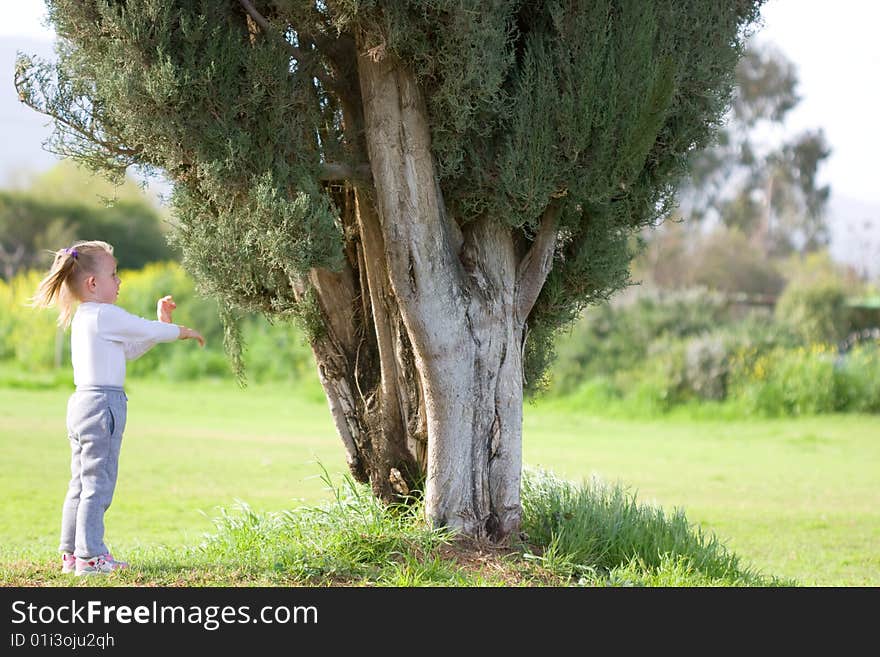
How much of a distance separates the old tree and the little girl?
630 millimetres

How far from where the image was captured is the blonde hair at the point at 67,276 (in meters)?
4.58

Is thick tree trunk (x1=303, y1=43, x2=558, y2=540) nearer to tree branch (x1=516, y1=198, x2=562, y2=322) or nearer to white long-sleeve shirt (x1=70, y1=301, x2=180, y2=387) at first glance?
tree branch (x1=516, y1=198, x2=562, y2=322)

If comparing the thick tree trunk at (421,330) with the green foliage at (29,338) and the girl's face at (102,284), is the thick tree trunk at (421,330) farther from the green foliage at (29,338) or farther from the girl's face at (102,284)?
the green foliage at (29,338)

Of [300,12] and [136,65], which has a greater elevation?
[300,12]

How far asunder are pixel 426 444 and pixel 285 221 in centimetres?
166

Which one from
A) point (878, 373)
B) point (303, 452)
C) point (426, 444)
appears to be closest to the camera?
point (426, 444)

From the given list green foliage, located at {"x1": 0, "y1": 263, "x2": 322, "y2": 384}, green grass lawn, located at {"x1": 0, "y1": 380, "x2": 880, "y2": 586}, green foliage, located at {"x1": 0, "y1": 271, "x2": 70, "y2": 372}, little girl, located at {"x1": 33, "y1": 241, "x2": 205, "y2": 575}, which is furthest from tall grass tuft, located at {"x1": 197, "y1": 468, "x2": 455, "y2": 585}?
green foliage, located at {"x1": 0, "y1": 271, "x2": 70, "y2": 372}

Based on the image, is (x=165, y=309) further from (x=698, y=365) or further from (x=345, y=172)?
(x=698, y=365)

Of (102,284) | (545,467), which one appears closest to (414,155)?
(102,284)

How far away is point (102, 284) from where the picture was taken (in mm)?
4637
